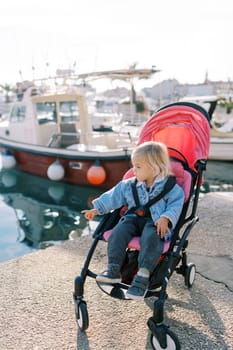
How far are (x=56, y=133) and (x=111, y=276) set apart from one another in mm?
8007

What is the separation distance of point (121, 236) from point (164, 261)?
0.31 metres

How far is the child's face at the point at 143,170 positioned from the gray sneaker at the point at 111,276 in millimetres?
606

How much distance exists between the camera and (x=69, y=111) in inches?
403

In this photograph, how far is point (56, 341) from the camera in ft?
7.36

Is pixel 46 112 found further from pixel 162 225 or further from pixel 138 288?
pixel 138 288

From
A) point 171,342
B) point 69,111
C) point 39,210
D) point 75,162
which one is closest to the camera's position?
point 171,342

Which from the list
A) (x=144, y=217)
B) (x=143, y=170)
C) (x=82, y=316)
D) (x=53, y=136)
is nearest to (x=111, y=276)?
(x=82, y=316)

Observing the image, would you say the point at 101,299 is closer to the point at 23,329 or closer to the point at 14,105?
the point at 23,329

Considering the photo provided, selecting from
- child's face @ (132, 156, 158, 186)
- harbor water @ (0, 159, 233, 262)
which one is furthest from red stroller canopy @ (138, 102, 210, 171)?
harbor water @ (0, 159, 233, 262)

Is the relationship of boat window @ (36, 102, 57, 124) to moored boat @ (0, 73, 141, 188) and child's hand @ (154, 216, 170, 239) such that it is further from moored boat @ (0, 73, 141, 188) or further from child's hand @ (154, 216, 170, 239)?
child's hand @ (154, 216, 170, 239)

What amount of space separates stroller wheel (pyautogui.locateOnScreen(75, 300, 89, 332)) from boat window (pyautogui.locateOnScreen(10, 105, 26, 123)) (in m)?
8.80

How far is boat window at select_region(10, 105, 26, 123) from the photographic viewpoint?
10413mm

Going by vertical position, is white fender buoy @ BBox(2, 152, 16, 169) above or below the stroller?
below

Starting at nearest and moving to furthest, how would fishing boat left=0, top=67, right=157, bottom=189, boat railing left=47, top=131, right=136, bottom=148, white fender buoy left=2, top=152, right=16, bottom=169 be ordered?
fishing boat left=0, top=67, right=157, bottom=189, boat railing left=47, top=131, right=136, bottom=148, white fender buoy left=2, top=152, right=16, bottom=169
